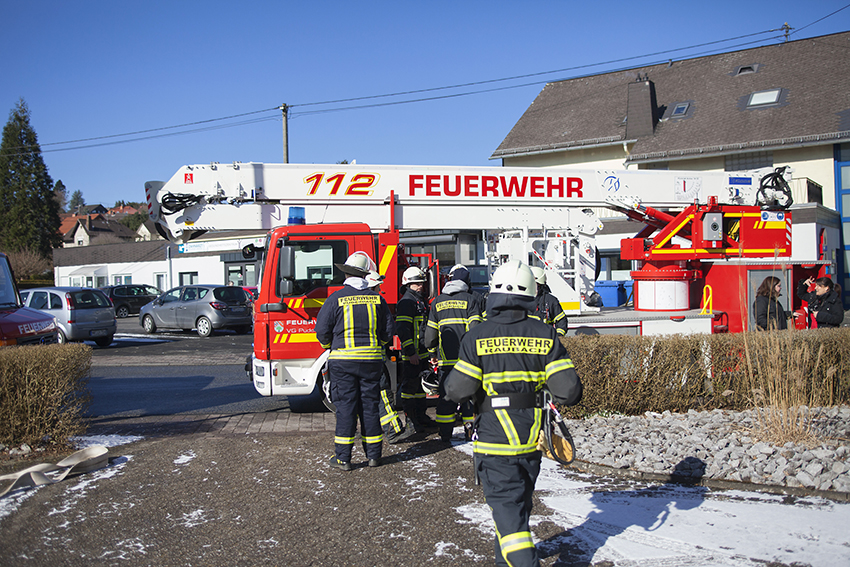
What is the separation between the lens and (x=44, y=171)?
61.4m

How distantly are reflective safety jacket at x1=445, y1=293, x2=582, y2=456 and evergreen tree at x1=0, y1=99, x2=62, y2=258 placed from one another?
64.6 metres

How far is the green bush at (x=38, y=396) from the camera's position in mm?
5898

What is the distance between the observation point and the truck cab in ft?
26.0

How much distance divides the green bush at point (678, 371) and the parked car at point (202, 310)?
1346 centimetres

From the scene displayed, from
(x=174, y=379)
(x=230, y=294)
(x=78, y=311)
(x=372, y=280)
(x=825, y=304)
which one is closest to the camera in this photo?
(x=372, y=280)

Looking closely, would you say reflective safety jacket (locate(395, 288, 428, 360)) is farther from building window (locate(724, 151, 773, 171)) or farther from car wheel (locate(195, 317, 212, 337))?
building window (locate(724, 151, 773, 171))

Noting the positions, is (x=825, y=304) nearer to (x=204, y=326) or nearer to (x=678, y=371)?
(x=678, y=371)

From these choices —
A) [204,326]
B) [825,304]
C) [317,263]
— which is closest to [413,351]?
[317,263]

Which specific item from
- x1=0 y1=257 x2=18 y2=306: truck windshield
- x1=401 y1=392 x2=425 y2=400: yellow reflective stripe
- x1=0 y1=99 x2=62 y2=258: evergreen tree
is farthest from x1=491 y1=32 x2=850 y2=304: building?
x1=0 y1=99 x2=62 y2=258: evergreen tree

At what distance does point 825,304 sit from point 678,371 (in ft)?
9.96

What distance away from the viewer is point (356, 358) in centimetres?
579

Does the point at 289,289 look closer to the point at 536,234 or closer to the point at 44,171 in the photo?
the point at 536,234

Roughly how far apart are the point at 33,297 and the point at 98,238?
2883 inches

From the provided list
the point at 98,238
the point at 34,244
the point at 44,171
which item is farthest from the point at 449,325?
the point at 98,238
